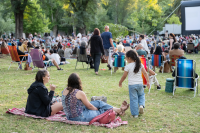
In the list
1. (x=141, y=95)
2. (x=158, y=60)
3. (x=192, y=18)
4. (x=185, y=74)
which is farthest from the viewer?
(x=192, y=18)

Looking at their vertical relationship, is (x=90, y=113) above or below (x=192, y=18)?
below

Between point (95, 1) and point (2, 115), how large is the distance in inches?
1096

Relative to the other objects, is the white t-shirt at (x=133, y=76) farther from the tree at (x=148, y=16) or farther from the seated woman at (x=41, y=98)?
the tree at (x=148, y=16)

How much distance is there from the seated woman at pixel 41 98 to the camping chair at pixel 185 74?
10.9 ft

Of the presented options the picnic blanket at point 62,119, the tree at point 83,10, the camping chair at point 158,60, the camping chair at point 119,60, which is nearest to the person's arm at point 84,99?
the picnic blanket at point 62,119

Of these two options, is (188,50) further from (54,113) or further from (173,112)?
(54,113)

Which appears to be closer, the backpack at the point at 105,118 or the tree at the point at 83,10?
the backpack at the point at 105,118

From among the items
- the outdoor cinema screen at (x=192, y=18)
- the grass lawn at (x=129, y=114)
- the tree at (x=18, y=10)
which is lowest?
the grass lawn at (x=129, y=114)

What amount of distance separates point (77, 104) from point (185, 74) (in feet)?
11.3

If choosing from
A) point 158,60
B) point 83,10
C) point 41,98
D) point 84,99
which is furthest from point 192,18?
point 83,10

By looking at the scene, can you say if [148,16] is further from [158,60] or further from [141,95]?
[141,95]

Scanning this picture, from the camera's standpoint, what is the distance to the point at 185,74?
6.20 metres

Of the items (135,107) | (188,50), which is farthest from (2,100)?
(188,50)

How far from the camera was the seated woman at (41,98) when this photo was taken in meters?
4.30
